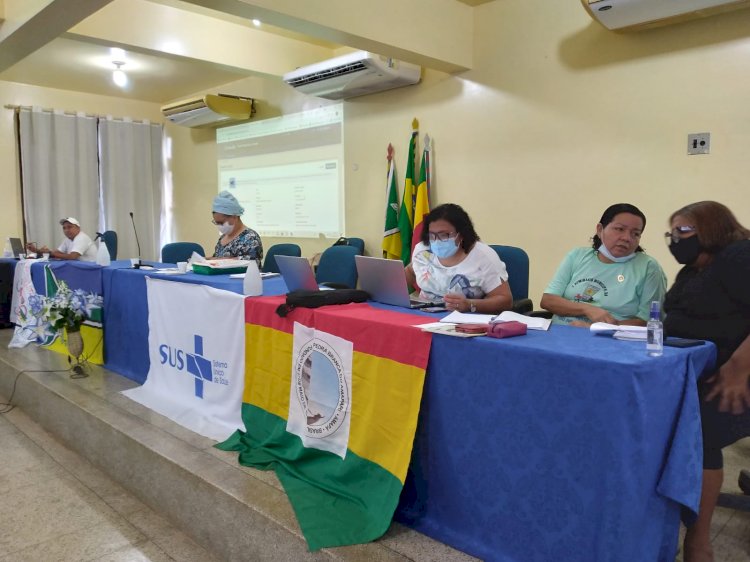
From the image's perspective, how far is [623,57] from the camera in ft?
11.0

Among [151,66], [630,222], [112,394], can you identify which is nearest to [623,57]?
[630,222]

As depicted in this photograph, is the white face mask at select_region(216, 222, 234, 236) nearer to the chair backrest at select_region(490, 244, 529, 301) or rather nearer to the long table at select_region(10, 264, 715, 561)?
the chair backrest at select_region(490, 244, 529, 301)

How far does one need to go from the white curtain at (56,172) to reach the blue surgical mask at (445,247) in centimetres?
555

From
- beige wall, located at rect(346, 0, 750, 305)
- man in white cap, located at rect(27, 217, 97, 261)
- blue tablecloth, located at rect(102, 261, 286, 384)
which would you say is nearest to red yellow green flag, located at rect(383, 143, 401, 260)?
beige wall, located at rect(346, 0, 750, 305)

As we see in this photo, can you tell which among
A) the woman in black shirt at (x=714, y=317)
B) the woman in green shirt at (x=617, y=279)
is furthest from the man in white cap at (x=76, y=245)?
the woman in black shirt at (x=714, y=317)

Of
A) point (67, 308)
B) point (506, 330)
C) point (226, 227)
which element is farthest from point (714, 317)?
point (67, 308)

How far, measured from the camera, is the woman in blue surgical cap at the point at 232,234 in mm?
3516

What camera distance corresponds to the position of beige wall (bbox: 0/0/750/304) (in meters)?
3.06

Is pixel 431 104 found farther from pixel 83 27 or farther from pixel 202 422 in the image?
pixel 202 422

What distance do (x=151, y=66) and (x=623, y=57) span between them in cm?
428

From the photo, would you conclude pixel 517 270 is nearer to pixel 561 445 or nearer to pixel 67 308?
pixel 561 445

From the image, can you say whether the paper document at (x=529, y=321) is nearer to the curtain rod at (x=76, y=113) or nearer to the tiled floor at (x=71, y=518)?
the tiled floor at (x=71, y=518)

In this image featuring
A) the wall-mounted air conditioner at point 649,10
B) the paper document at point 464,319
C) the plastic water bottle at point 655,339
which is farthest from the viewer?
the wall-mounted air conditioner at point 649,10

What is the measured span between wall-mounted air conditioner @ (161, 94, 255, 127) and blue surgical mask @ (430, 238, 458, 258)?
4096 millimetres
